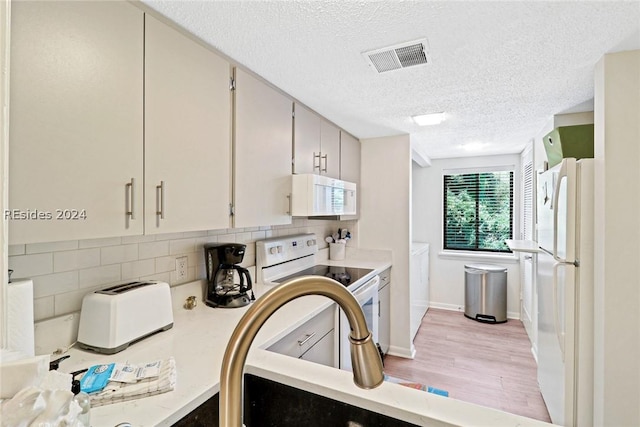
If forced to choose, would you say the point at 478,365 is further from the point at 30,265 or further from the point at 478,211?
the point at 30,265

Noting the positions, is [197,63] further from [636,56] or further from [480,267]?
[480,267]

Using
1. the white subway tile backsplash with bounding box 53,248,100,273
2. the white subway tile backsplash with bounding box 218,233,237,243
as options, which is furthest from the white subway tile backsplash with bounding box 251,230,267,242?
the white subway tile backsplash with bounding box 53,248,100,273

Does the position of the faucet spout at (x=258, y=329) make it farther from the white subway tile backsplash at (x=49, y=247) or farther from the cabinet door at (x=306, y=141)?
the cabinet door at (x=306, y=141)

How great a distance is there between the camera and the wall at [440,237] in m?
4.12

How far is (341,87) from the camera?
1.96 metres

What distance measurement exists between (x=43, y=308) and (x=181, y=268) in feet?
1.98

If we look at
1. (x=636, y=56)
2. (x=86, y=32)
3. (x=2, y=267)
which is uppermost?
(x=636, y=56)

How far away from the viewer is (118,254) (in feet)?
4.56

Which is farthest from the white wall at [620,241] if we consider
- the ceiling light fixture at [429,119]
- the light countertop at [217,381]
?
the light countertop at [217,381]

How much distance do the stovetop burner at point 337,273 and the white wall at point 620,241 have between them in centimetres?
142

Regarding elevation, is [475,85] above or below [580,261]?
above

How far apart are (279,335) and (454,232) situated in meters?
3.90

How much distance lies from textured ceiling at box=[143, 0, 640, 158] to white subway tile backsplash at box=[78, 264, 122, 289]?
1082 mm

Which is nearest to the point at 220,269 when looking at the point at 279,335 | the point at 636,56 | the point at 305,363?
the point at 279,335
